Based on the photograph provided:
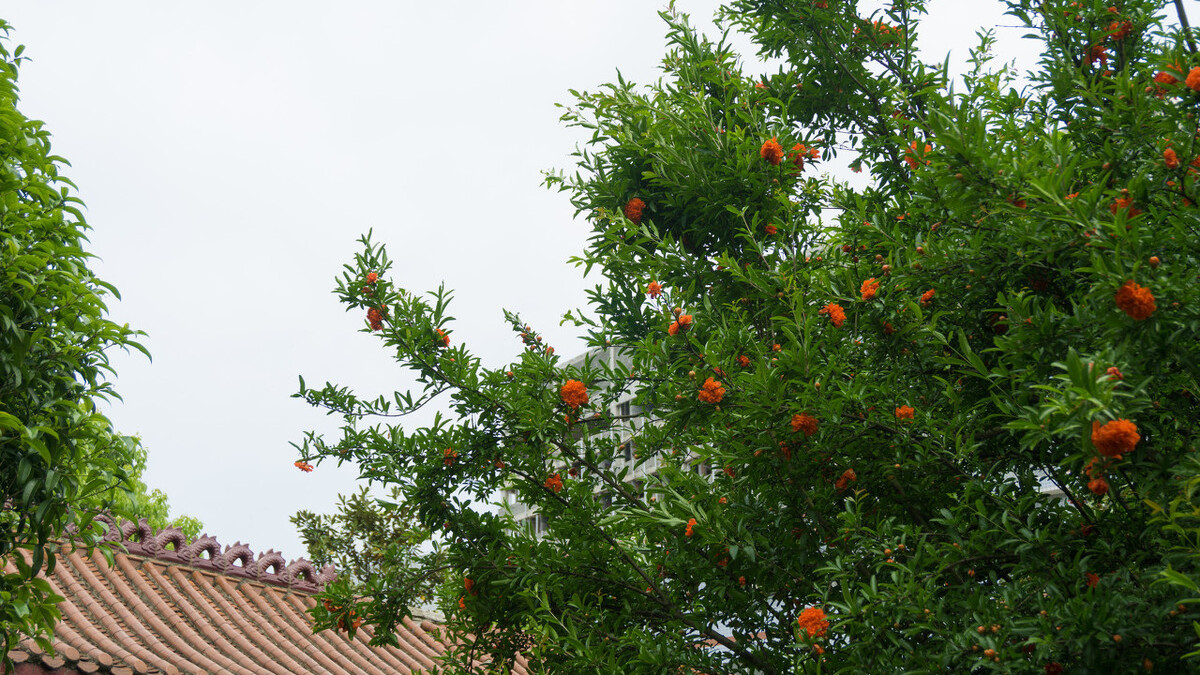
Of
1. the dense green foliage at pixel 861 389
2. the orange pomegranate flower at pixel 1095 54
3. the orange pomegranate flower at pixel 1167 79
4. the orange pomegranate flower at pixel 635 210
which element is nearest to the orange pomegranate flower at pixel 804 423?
the dense green foliage at pixel 861 389

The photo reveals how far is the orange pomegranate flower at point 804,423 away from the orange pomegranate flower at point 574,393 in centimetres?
141

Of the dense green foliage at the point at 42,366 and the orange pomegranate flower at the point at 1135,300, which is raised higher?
the orange pomegranate flower at the point at 1135,300

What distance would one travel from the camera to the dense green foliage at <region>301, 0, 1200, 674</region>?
302 cm

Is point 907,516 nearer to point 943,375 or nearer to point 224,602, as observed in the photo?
point 943,375

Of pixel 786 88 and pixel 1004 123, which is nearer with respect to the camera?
pixel 1004 123

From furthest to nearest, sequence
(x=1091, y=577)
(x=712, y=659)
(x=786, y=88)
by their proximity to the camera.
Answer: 1. (x=786, y=88)
2. (x=712, y=659)
3. (x=1091, y=577)

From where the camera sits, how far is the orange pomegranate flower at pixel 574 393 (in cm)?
492

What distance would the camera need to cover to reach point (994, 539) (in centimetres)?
365

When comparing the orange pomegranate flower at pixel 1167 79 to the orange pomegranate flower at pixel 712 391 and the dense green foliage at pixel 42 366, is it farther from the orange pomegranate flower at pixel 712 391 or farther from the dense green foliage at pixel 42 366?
the dense green foliage at pixel 42 366

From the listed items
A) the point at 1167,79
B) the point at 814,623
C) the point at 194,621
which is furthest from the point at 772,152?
the point at 194,621

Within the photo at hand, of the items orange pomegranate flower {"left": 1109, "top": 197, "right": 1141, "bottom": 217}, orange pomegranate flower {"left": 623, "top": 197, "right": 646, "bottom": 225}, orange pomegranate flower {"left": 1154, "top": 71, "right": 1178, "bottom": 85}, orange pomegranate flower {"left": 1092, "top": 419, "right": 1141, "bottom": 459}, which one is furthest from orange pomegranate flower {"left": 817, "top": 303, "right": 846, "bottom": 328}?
orange pomegranate flower {"left": 623, "top": 197, "right": 646, "bottom": 225}

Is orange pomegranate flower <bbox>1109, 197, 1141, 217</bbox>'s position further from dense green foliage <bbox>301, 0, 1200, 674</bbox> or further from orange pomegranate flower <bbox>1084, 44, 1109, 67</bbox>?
orange pomegranate flower <bbox>1084, 44, 1109, 67</bbox>

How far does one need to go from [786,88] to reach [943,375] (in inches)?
108

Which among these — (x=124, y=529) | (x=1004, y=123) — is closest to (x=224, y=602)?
(x=124, y=529)
